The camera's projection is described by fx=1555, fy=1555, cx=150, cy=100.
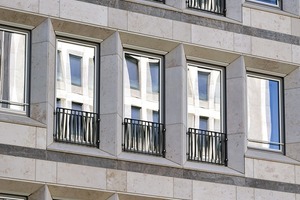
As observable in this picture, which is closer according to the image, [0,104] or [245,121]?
[0,104]

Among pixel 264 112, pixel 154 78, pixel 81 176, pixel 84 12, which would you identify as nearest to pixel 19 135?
pixel 81 176

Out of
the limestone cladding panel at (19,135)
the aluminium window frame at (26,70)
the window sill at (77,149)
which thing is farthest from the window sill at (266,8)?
the limestone cladding panel at (19,135)

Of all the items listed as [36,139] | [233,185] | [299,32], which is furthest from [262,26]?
[36,139]

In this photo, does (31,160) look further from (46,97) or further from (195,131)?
(195,131)

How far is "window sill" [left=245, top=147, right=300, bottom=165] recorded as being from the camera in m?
43.7

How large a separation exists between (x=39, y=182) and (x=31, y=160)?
0.60 meters

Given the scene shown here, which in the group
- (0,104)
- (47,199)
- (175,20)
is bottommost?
(47,199)

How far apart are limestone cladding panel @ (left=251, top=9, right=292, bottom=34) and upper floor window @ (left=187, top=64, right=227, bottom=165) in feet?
5.88

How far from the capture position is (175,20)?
43156 millimetres

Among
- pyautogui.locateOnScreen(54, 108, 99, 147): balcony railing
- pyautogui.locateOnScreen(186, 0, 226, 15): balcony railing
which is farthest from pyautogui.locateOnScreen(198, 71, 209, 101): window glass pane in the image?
pyautogui.locateOnScreen(54, 108, 99, 147): balcony railing

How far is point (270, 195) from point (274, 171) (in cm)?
73

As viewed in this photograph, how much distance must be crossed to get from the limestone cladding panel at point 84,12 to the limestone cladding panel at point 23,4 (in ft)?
2.53

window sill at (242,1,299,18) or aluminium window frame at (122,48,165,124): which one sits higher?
window sill at (242,1,299,18)

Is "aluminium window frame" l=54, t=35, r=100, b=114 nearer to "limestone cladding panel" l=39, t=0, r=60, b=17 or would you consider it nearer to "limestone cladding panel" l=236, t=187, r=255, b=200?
"limestone cladding panel" l=39, t=0, r=60, b=17
